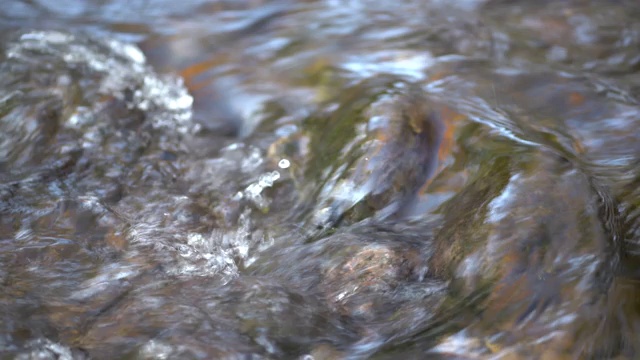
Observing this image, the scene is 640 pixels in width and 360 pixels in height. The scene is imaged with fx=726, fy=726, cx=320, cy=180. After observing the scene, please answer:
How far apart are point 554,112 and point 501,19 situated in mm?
1449

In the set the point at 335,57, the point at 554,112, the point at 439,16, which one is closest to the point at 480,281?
the point at 554,112

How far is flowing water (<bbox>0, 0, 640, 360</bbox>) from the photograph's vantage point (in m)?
2.36

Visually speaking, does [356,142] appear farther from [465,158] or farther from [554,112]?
[554,112]

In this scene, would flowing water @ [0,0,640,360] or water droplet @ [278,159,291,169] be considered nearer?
flowing water @ [0,0,640,360]

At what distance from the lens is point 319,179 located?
3465 millimetres

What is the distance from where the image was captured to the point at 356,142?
3449 millimetres

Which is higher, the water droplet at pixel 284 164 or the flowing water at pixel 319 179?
the flowing water at pixel 319 179

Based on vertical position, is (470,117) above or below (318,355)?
above

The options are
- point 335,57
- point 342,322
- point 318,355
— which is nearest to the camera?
point 318,355

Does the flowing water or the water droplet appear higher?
the flowing water

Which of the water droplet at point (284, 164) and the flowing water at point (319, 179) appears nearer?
the flowing water at point (319, 179)

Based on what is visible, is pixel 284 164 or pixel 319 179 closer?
pixel 319 179

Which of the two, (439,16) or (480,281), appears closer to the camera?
(480,281)

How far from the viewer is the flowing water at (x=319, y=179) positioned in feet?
7.74
